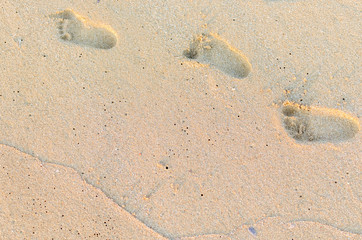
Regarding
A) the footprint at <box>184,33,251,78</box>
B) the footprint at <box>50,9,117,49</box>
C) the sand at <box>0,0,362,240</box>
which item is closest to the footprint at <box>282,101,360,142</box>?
the sand at <box>0,0,362,240</box>

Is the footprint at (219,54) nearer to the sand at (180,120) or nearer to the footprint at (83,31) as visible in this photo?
→ the sand at (180,120)

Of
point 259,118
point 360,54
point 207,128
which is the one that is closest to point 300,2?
point 360,54

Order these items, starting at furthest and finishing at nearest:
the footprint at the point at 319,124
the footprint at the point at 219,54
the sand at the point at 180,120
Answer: the footprint at the point at 219,54
the footprint at the point at 319,124
the sand at the point at 180,120

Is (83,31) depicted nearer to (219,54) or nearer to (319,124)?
(219,54)

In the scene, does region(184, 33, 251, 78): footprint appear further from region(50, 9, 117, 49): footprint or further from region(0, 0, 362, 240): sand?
region(50, 9, 117, 49): footprint

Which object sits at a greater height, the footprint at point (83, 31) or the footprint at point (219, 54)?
the footprint at point (219, 54)

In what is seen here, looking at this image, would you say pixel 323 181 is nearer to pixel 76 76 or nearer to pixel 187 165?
pixel 187 165

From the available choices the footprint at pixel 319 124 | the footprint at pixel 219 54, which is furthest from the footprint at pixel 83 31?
the footprint at pixel 319 124
